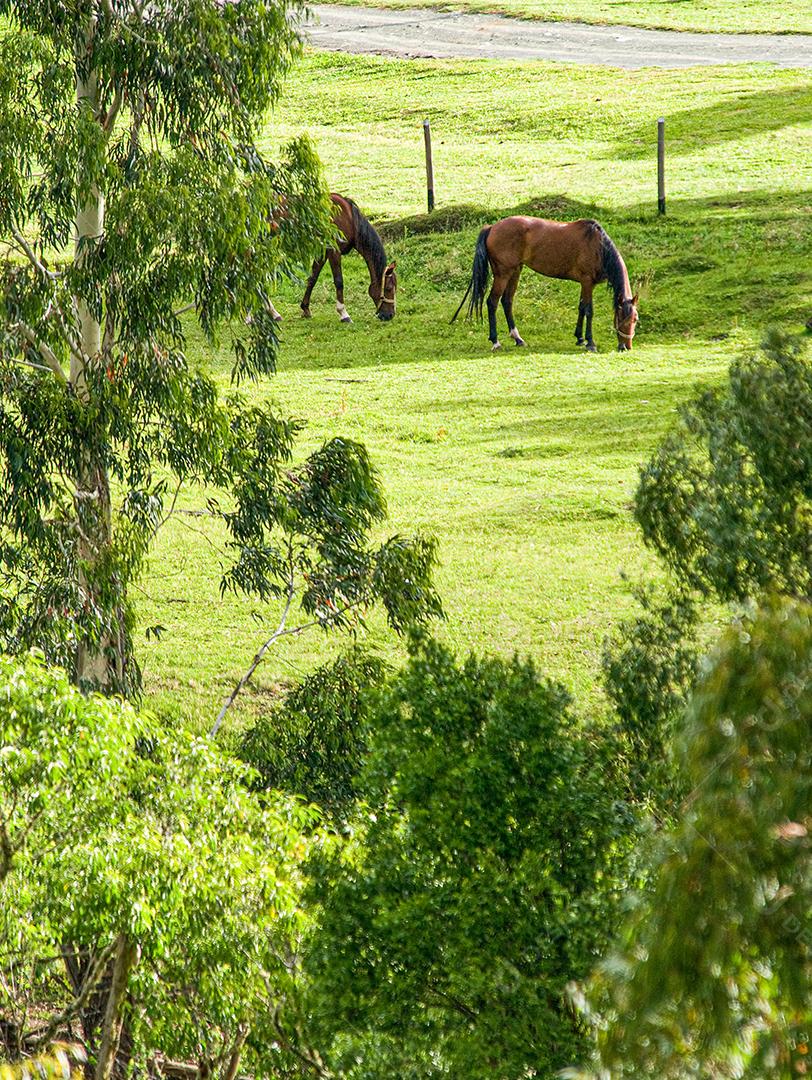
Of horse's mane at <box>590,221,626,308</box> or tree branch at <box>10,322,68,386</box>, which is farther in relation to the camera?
horse's mane at <box>590,221,626,308</box>

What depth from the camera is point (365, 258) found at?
30.8 metres

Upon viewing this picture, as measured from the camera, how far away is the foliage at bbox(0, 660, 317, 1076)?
8922 millimetres

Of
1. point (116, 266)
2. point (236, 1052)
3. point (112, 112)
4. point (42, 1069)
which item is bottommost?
point (236, 1052)

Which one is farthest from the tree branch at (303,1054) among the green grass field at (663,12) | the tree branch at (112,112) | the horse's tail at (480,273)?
the green grass field at (663,12)

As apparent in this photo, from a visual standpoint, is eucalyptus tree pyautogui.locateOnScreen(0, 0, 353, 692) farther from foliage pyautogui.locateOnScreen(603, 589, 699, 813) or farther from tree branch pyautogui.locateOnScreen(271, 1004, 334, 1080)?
foliage pyautogui.locateOnScreen(603, 589, 699, 813)

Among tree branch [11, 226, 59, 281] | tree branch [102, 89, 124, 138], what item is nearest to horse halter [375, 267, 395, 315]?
tree branch [102, 89, 124, 138]

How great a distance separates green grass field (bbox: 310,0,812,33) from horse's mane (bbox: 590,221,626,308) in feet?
107

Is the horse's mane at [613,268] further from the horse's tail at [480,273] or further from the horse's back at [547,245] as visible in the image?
the horse's tail at [480,273]

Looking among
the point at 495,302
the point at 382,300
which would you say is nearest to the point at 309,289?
→ the point at 382,300

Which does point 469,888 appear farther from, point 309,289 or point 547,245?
point 309,289

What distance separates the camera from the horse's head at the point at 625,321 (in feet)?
90.4

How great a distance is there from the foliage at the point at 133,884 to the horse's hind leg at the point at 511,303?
66.8ft

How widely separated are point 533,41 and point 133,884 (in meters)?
54.5

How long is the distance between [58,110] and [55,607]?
5187 millimetres
